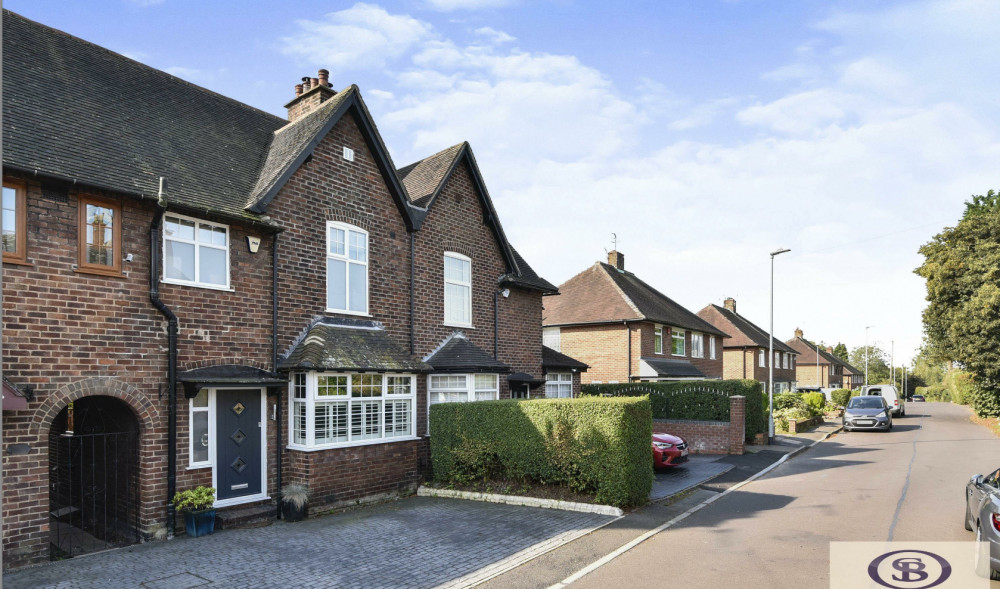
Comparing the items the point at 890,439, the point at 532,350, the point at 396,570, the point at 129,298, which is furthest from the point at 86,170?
the point at 890,439

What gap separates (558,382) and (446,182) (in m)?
8.62

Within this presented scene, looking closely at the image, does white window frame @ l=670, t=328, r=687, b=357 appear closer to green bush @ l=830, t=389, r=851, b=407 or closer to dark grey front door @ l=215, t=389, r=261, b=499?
green bush @ l=830, t=389, r=851, b=407

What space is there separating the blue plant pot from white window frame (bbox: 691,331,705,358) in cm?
2831

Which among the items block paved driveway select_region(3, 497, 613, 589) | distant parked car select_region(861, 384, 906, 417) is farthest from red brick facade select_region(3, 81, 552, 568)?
distant parked car select_region(861, 384, 906, 417)

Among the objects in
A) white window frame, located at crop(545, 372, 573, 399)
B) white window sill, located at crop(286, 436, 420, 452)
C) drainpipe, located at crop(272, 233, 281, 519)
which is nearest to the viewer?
white window sill, located at crop(286, 436, 420, 452)

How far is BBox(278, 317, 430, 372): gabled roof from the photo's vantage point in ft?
40.7

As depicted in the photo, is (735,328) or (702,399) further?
(735,328)

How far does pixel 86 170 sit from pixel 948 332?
35997 mm

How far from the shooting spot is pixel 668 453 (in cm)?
1633

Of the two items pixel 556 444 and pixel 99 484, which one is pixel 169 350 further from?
pixel 556 444

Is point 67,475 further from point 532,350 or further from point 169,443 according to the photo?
point 532,350

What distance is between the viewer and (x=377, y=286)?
14.8m

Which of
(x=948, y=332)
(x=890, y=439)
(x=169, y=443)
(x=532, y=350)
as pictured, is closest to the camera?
(x=169, y=443)

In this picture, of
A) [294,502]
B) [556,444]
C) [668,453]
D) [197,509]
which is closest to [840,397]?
[668,453]
